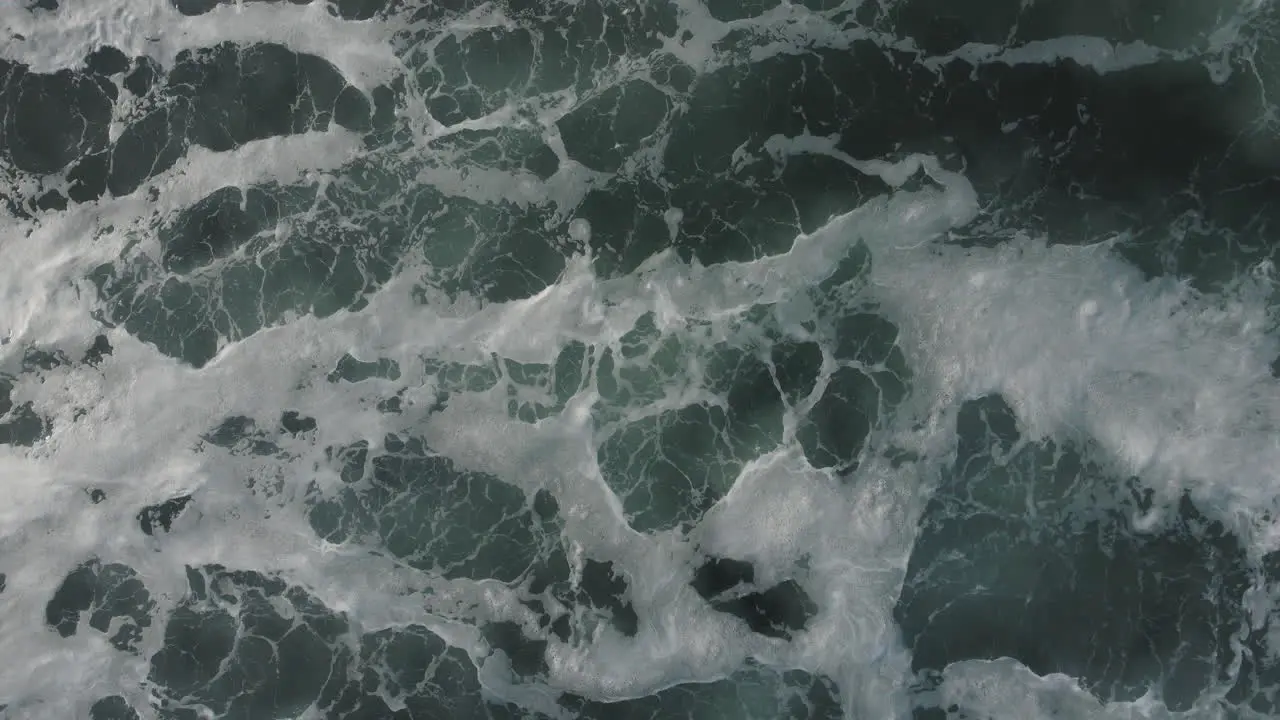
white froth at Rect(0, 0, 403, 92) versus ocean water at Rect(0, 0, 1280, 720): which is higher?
white froth at Rect(0, 0, 403, 92)

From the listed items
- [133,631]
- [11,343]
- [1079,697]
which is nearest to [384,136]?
[11,343]

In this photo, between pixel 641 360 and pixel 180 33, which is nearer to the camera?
pixel 641 360

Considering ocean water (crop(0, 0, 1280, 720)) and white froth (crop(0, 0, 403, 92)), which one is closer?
ocean water (crop(0, 0, 1280, 720))

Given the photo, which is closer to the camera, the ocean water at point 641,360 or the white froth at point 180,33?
the ocean water at point 641,360

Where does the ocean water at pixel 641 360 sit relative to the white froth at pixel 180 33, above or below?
below

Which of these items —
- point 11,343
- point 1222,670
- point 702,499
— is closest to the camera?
point 1222,670

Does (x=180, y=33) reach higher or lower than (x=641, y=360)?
higher

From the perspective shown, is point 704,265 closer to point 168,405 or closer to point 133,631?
point 168,405

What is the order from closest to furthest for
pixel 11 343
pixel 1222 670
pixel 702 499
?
pixel 1222 670 → pixel 702 499 → pixel 11 343
